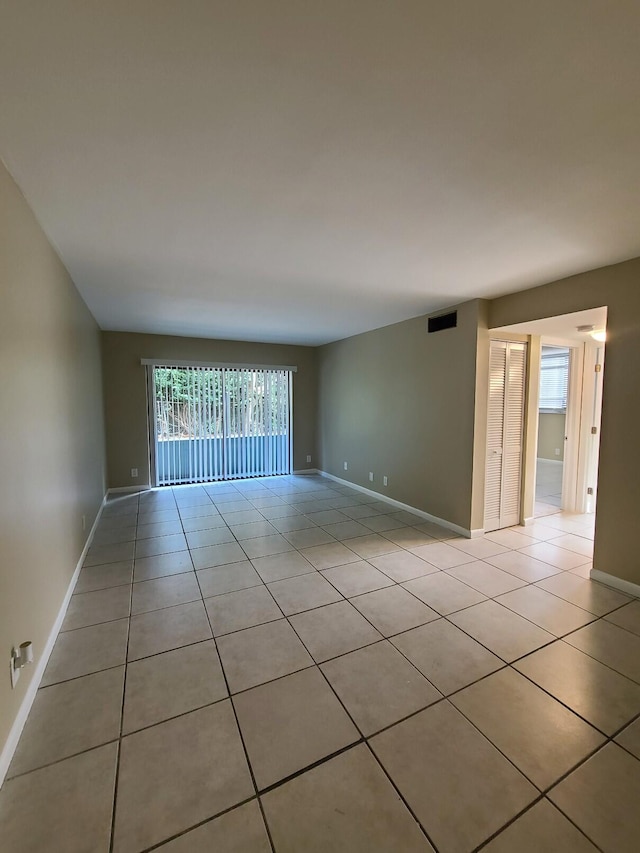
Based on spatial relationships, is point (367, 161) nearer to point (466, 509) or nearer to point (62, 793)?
point (62, 793)

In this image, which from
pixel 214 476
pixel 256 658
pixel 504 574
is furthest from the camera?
pixel 214 476

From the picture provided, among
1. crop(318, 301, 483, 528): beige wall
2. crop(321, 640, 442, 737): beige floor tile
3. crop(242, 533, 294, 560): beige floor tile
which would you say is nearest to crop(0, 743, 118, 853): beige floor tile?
crop(321, 640, 442, 737): beige floor tile

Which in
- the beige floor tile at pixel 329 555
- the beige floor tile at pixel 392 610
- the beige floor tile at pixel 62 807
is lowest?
the beige floor tile at pixel 62 807

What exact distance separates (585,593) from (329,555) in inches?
79.5

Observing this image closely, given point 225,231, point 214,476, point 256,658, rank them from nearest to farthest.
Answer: point 256,658, point 225,231, point 214,476

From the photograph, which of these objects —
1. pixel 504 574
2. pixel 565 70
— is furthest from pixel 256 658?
pixel 565 70

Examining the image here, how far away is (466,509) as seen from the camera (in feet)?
12.9

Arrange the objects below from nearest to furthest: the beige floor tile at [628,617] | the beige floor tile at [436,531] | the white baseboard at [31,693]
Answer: the white baseboard at [31,693]
the beige floor tile at [628,617]
the beige floor tile at [436,531]

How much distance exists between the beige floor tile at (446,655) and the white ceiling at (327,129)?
8.03 ft

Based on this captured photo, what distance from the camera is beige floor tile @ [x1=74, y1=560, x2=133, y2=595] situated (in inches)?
113

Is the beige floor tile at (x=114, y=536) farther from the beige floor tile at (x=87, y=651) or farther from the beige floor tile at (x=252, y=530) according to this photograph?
the beige floor tile at (x=87, y=651)

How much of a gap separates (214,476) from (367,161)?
566 centimetres

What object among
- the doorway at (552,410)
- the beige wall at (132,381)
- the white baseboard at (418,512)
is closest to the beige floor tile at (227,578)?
the white baseboard at (418,512)

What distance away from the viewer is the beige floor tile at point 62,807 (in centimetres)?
121
